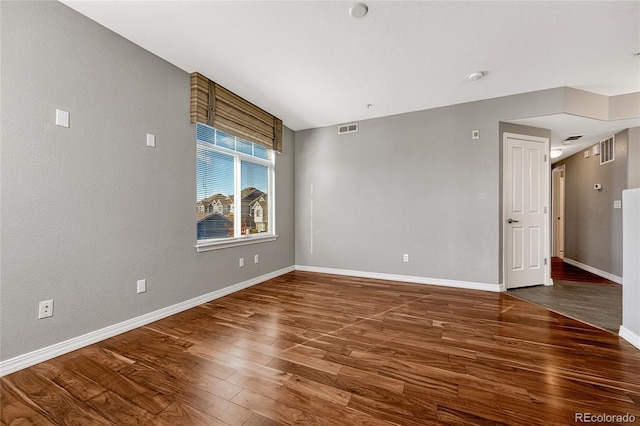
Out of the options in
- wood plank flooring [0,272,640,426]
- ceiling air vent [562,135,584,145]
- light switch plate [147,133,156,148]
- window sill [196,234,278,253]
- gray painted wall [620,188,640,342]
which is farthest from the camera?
ceiling air vent [562,135,584,145]

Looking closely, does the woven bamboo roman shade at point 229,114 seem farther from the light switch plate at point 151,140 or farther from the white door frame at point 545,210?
the white door frame at point 545,210

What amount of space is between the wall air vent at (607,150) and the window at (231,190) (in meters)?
5.59

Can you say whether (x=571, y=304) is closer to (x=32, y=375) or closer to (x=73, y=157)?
(x=32, y=375)

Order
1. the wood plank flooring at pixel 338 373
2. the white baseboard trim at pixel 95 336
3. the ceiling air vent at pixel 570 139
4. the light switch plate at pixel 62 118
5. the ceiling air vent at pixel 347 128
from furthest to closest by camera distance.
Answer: the ceiling air vent at pixel 347 128 → the ceiling air vent at pixel 570 139 → the light switch plate at pixel 62 118 → the white baseboard trim at pixel 95 336 → the wood plank flooring at pixel 338 373

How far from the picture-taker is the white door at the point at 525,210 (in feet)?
Answer: 11.8

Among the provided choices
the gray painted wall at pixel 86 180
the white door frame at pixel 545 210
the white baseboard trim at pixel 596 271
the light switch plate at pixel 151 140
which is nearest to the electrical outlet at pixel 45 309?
the gray painted wall at pixel 86 180

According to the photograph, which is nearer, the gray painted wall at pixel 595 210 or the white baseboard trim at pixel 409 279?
the white baseboard trim at pixel 409 279

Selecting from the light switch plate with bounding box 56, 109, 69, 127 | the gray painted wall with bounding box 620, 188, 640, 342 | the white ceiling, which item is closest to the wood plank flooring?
the gray painted wall with bounding box 620, 188, 640, 342

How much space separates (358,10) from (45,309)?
328 cm

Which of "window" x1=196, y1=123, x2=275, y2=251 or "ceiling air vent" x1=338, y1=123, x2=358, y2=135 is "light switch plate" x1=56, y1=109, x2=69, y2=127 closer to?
"window" x1=196, y1=123, x2=275, y2=251

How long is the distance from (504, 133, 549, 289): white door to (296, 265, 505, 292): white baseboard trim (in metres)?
0.34

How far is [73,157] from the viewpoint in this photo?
2016 millimetres

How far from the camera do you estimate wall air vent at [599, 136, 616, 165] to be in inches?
158

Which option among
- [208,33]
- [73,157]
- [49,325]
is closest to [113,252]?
[49,325]
